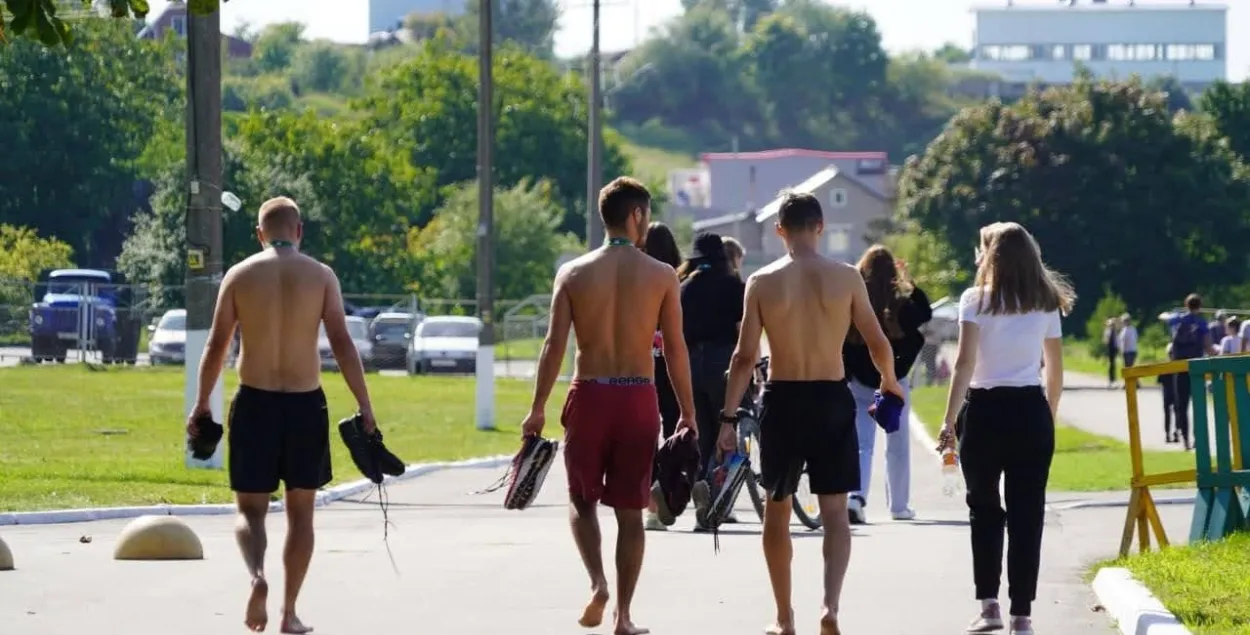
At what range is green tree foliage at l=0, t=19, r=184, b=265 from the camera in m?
58.3

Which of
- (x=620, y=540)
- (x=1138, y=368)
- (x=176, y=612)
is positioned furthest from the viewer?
(x=1138, y=368)

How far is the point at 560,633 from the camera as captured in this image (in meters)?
10.0

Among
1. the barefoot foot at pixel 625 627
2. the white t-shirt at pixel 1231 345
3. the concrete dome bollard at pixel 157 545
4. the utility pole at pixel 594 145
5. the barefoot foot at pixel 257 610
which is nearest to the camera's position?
the barefoot foot at pixel 257 610

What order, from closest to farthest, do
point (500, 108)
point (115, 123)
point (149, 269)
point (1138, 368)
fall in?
1. point (1138, 368)
2. point (149, 269)
3. point (115, 123)
4. point (500, 108)

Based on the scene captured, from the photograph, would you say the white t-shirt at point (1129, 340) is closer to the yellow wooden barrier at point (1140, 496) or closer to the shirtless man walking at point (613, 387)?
the yellow wooden barrier at point (1140, 496)

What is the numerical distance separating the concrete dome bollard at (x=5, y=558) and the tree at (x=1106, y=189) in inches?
2421

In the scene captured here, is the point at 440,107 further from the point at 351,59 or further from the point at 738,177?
the point at 351,59

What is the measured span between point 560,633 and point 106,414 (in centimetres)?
2154

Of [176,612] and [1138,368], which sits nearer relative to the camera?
[176,612]

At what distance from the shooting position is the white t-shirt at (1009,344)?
1012 cm

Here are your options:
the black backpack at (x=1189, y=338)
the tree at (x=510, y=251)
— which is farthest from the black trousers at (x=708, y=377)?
the tree at (x=510, y=251)

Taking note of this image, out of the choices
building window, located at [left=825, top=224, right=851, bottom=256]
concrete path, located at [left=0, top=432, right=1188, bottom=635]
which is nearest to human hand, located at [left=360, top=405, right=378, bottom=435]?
concrete path, located at [left=0, top=432, right=1188, bottom=635]

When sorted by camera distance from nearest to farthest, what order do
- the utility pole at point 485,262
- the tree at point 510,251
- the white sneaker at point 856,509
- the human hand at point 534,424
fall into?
the human hand at point 534,424 < the white sneaker at point 856,509 < the utility pole at point 485,262 < the tree at point 510,251

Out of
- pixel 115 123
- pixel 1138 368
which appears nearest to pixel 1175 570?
pixel 1138 368
